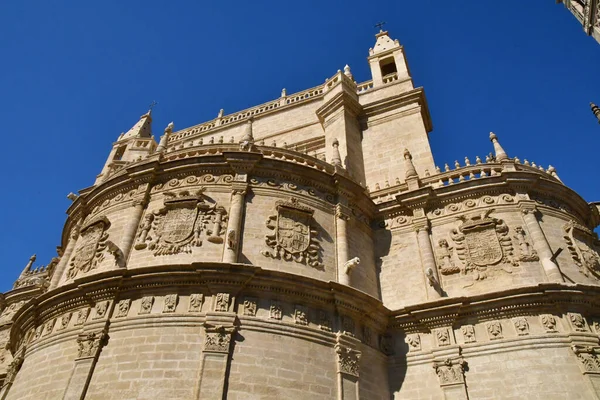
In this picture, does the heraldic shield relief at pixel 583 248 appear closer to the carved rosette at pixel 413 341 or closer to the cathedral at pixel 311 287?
the cathedral at pixel 311 287

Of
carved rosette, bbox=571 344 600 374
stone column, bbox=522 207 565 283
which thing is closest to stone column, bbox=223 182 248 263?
stone column, bbox=522 207 565 283

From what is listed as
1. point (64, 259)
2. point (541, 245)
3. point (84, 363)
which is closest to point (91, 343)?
point (84, 363)

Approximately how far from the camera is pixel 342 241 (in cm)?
1410

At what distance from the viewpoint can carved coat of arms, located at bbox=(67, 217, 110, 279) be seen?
1382 centimetres

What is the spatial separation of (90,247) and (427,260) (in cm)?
1159

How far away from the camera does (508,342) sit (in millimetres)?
12219

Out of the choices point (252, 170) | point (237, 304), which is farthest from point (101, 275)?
point (252, 170)

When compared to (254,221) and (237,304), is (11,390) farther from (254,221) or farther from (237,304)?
(254,221)

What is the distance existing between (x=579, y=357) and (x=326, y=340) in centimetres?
696

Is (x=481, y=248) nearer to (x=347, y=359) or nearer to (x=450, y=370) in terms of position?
(x=450, y=370)

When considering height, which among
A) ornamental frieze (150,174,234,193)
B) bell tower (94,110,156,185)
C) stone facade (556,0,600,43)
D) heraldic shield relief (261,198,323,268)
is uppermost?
bell tower (94,110,156,185)

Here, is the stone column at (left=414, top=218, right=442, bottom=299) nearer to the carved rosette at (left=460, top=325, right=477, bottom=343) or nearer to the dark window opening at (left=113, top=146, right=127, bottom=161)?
the carved rosette at (left=460, top=325, right=477, bottom=343)

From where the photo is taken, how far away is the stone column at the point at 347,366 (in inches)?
434

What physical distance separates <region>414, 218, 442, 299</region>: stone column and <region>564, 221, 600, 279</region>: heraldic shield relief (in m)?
4.64
